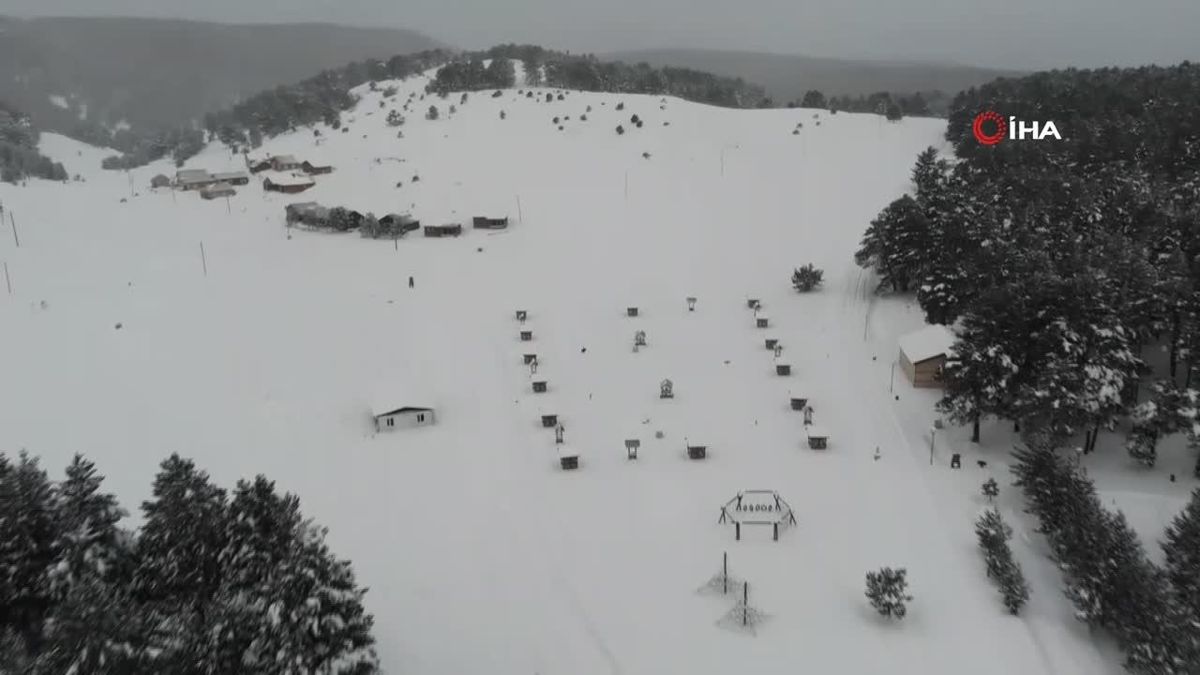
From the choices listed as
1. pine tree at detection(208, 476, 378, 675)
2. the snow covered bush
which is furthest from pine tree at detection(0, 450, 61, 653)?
the snow covered bush

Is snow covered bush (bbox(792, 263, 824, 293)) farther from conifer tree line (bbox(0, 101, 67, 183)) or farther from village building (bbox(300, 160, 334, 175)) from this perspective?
conifer tree line (bbox(0, 101, 67, 183))

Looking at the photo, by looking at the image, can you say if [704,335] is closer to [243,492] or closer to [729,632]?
[729,632]

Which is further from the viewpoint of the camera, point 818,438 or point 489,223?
point 489,223

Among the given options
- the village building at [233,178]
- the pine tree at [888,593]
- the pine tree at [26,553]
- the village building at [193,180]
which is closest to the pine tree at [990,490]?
the pine tree at [888,593]

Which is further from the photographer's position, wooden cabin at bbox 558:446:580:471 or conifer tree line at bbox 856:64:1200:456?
wooden cabin at bbox 558:446:580:471

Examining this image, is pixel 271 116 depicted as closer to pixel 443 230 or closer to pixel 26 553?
pixel 443 230

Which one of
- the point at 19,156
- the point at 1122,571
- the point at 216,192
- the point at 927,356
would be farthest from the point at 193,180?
the point at 1122,571
